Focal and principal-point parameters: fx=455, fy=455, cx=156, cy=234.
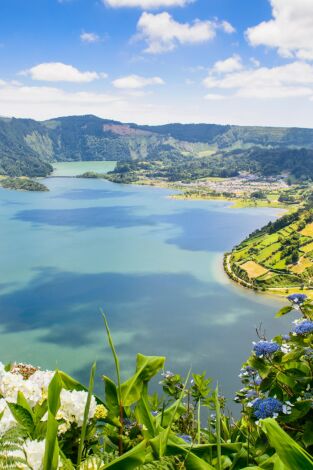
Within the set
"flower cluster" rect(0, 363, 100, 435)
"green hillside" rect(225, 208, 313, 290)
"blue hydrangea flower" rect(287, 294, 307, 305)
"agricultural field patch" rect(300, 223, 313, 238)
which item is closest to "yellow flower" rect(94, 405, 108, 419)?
"flower cluster" rect(0, 363, 100, 435)

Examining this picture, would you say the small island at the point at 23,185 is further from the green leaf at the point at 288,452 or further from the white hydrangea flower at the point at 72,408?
the green leaf at the point at 288,452

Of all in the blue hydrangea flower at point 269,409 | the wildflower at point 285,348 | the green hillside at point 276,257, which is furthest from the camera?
the green hillside at point 276,257

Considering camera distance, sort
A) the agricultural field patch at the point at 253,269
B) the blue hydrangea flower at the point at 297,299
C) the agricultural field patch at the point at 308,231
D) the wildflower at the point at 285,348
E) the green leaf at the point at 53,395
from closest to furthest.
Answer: the green leaf at the point at 53,395
the wildflower at the point at 285,348
the blue hydrangea flower at the point at 297,299
the agricultural field patch at the point at 253,269
the agricultural field patch at the point at 308,231

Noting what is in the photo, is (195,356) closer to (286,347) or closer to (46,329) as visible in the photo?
(46,329)

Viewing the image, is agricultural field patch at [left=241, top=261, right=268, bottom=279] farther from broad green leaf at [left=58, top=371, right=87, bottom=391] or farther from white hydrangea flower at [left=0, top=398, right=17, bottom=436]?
white hydrangea flower at [left=0, top=398, right=17, bottom=436]

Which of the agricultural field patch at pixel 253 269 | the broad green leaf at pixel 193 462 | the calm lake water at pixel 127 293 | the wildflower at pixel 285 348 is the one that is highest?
the broad green leaf at pixel 193 462

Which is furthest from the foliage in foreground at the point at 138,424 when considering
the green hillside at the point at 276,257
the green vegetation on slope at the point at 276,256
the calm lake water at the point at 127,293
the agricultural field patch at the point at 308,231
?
the agricultural field patch at the point at 308,231

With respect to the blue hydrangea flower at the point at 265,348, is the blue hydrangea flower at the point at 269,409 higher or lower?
lower

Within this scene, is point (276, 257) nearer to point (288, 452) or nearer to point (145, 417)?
point (145, 417)
